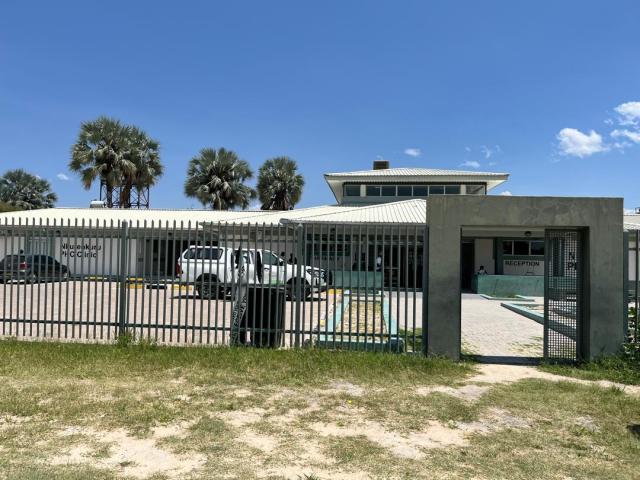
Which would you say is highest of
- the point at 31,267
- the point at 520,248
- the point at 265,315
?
the point at 520,248

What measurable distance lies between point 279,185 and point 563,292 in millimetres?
35997

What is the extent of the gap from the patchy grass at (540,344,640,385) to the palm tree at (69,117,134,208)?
34582 mm

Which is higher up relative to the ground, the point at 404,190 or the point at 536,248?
the point at 404,190

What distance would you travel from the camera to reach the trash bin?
336 inches

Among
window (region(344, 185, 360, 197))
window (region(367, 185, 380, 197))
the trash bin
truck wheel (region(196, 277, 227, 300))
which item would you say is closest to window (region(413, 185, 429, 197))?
window (region(367, 185, 380, 197))

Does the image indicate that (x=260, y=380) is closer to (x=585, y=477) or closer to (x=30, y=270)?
(x=585, y=477)

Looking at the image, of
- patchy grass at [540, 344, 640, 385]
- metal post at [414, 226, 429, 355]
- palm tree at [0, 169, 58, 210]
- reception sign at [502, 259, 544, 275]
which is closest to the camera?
patchy grass at [540, 344, 640, 385]

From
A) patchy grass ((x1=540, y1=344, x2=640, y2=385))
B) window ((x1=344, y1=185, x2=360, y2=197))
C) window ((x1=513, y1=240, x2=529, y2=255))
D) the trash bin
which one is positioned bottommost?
patchy grass ((x1=540, y1=344, x2=640, y2=385))

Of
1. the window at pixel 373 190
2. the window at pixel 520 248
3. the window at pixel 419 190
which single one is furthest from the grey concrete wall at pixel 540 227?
the window at pixel 373 190

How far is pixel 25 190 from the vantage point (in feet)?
199

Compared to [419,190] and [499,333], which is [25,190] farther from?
[499,333]

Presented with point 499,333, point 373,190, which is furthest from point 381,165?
point 499,333

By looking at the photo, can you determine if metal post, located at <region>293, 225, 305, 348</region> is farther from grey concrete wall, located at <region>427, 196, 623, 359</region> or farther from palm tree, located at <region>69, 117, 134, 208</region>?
palm tree, located at <region>69, 117, 134, 208</region>

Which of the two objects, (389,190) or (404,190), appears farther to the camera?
(389,190)
